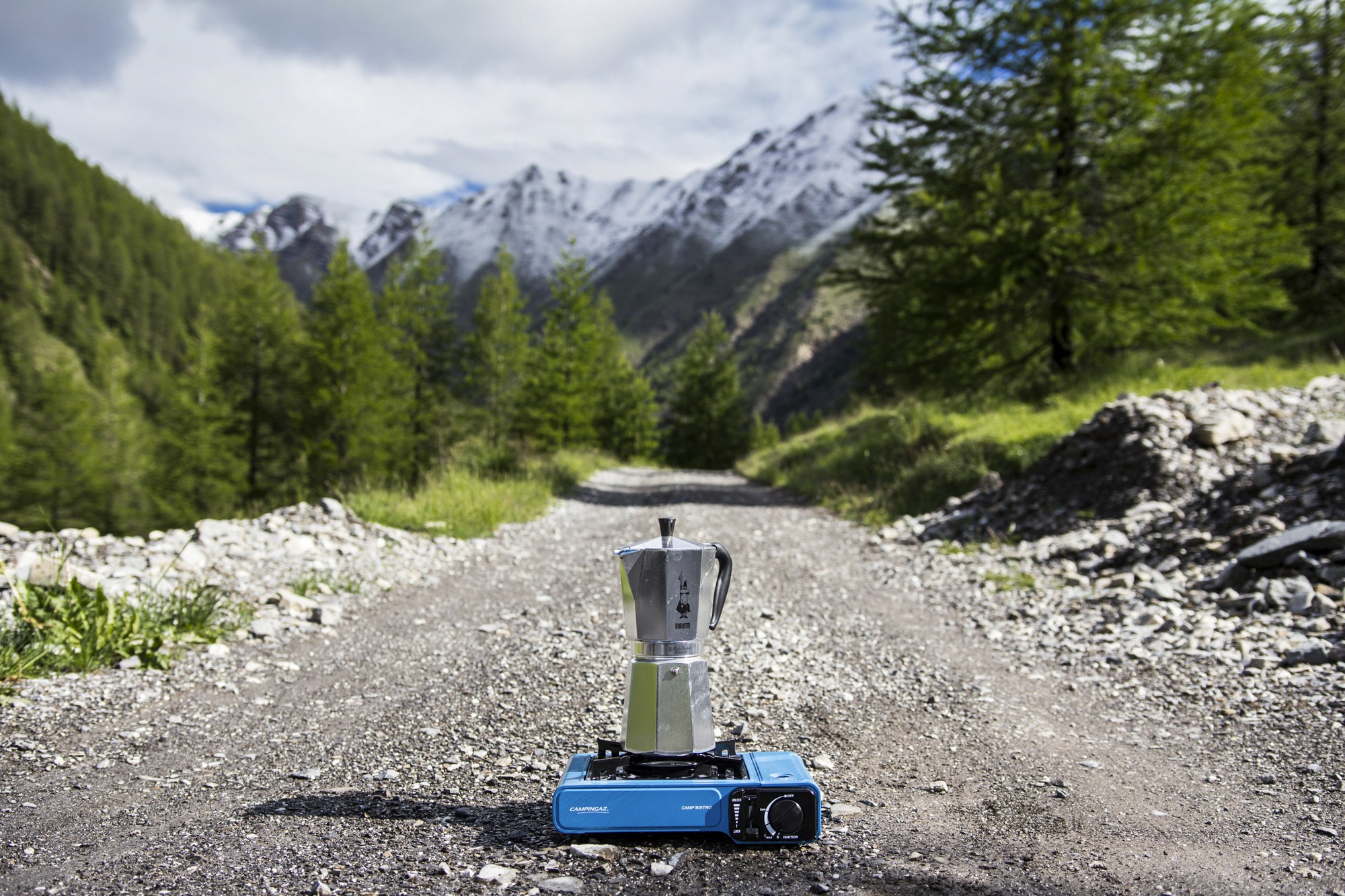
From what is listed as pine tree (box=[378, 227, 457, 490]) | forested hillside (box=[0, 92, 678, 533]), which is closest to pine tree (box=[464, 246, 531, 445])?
forested hillside (box=[0, 92, 678, 533])

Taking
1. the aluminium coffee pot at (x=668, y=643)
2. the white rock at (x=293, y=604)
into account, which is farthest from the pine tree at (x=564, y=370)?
the aluminium coffee pot at (x=668, y=643)

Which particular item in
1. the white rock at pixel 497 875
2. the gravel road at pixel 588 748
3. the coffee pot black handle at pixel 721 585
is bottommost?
the gravel road at pixel 588 748

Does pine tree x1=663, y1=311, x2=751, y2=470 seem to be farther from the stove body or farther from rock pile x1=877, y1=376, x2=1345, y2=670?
the stove body

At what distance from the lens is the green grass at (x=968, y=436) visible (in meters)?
10.3

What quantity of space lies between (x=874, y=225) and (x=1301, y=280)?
11.8 metres

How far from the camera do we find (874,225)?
1477 centimetres

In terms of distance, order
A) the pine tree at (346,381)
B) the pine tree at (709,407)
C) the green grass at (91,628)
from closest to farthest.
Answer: the green grass at (91,628)
the pine tree at (346,381)
the pine tree at (709,407)

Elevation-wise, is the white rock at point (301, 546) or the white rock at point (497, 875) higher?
the white rock at point (301, 546)

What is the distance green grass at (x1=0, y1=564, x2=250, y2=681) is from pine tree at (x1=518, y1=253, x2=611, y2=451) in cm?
2201

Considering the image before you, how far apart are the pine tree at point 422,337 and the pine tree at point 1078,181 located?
20.8 m

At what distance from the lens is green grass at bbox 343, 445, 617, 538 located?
8508 mm

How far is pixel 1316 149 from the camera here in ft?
56.9

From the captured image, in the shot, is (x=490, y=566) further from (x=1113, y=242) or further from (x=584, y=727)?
(x=1113, y=242)

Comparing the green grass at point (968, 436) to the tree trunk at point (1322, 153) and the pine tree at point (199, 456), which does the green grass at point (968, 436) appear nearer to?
the tree trunk at point (1322, 153)
